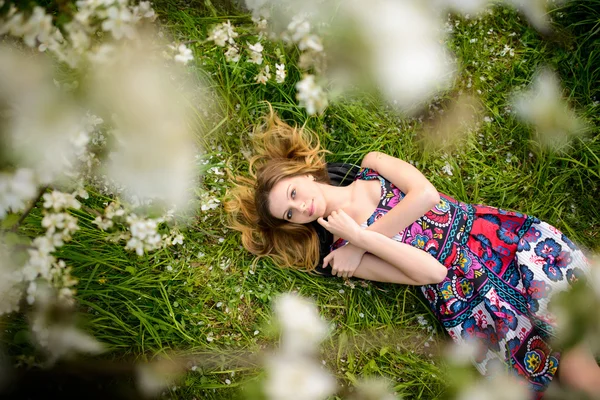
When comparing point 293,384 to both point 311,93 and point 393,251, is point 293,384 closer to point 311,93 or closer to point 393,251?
point 311,93

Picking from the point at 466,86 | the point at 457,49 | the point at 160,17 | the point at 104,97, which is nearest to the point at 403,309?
the point at 466,86

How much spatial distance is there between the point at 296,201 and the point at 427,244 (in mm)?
732

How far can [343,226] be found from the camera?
2223 mm

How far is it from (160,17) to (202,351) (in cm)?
198

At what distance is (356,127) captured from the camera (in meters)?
2.66

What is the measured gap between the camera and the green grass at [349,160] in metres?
2.44

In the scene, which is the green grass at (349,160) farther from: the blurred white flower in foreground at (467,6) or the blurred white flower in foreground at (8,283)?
the blurred white flower in foreground at (8,283)

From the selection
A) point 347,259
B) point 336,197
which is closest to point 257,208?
point 336,197

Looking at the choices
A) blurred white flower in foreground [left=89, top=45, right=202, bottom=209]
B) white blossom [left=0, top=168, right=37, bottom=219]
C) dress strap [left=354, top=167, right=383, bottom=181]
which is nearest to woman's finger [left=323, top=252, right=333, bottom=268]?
dress strap [left=354, top=167, right=383, bottom=181]

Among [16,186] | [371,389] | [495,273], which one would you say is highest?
[16,186]

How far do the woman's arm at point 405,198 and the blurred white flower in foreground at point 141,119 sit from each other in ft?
3.95

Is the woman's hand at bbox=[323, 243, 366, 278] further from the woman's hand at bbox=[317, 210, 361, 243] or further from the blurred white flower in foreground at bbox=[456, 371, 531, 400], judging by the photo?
the blurred white flower in foreground at bbox=[456, 371, 531, 400]

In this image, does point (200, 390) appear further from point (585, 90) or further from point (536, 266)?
point (585, 90)

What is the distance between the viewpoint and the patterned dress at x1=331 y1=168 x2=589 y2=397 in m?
2.14
